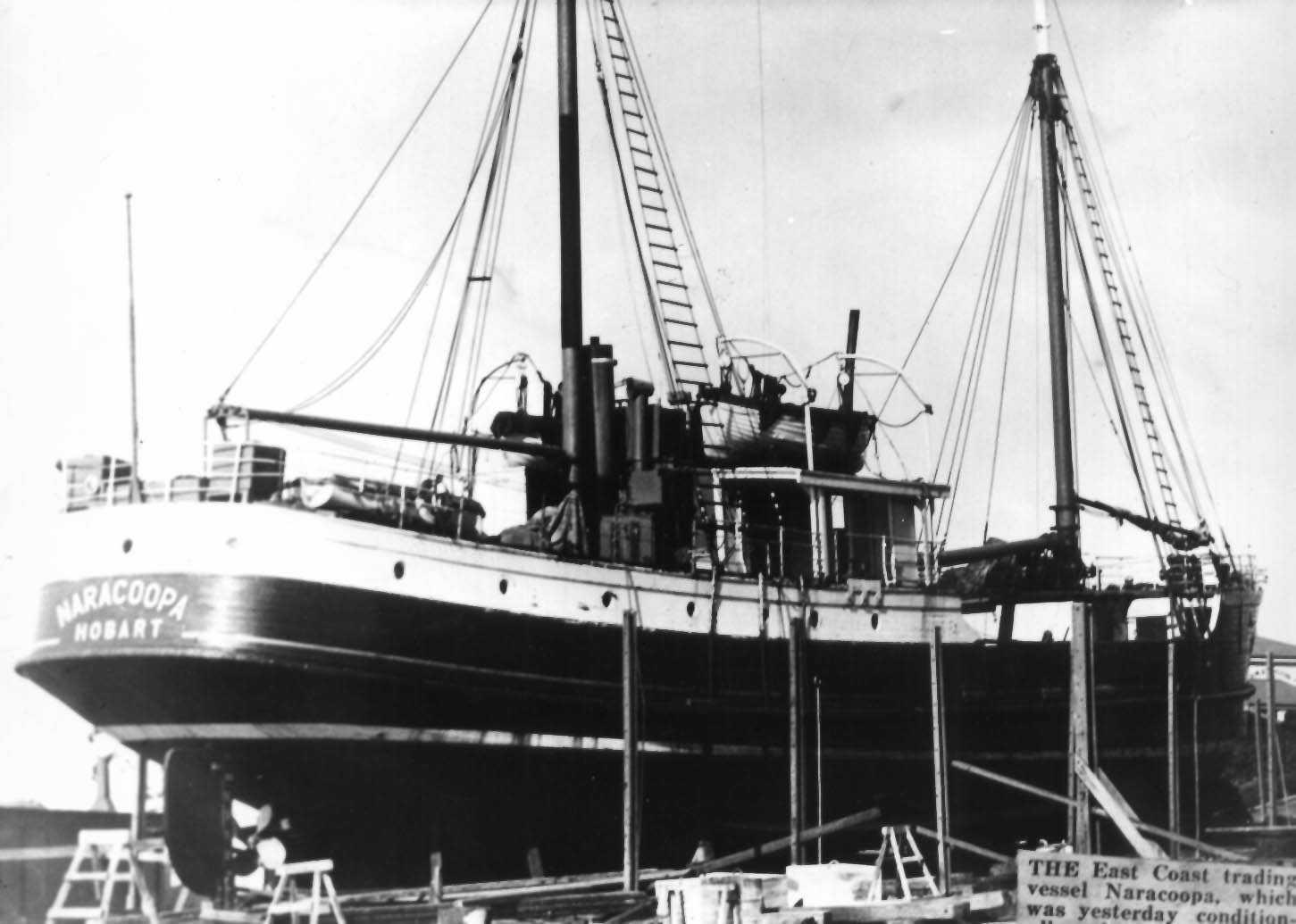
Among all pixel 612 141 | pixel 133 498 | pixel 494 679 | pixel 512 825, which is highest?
pixel 612 141

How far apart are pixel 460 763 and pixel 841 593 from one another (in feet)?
21.8

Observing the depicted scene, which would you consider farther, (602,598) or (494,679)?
(602,598)

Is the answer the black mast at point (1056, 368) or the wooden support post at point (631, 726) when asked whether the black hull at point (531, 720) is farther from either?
the black mast at point (1056, 368)

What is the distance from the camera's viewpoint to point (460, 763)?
19234 mm

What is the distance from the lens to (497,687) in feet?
63.6

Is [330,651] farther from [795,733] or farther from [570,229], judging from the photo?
→ [570,229]

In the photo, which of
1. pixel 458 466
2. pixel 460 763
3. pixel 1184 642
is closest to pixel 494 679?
pixel 460 763

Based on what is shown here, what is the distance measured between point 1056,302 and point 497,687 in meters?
14.0

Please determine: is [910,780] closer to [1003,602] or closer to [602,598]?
[1003,602]

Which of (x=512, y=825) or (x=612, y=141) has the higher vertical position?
(x=612, y=141)

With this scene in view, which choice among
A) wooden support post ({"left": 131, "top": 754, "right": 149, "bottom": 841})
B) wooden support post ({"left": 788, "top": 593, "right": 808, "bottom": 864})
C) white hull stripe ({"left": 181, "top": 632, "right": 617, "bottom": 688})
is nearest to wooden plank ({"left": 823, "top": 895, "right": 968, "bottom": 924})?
wooden support post ({"left": 788, "top": 593, "right": 808, "bottom": 864})

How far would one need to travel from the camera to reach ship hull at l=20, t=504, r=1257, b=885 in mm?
17672

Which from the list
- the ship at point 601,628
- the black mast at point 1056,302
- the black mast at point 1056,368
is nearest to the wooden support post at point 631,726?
the ship at point 601,628

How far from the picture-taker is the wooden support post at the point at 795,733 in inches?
805
